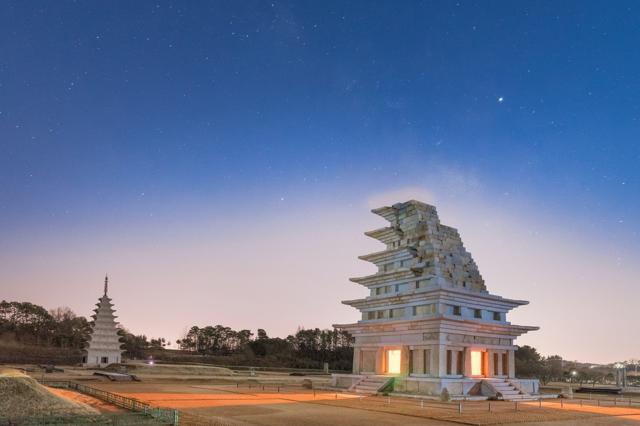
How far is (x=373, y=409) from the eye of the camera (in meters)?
32.2

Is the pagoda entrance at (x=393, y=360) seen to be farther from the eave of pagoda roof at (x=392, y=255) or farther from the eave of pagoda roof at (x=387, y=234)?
the eave of pagoda roof at (x=387, y=234)

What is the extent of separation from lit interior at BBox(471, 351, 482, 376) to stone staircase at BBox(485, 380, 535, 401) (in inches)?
170

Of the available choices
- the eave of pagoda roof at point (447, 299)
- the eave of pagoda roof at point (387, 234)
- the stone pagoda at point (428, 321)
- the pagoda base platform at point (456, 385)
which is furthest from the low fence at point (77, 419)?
the eave of pagoda roof at point (387, 234)

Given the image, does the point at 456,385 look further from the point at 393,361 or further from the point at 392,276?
the point at 392,276

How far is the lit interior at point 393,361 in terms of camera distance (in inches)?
2083

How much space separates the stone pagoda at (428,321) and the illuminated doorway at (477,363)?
10 centimetres

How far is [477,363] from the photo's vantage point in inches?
2060

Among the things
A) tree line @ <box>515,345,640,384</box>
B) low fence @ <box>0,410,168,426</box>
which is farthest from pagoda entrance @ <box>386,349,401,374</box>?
A: tree line @ <box>515,345,640,384</box>

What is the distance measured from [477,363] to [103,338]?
53.9m

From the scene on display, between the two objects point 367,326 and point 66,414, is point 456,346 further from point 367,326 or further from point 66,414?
point 66,414

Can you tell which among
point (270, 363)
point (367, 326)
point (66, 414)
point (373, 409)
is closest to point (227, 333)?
point (270, 363)

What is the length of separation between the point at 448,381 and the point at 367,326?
12232 millimetres

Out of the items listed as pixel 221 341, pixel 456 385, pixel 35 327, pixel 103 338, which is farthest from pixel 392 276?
pixel 35 327

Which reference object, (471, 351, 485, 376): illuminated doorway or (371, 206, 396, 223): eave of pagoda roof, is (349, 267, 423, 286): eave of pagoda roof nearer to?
(371, 206, 396, 223): eave of pagoda roof
